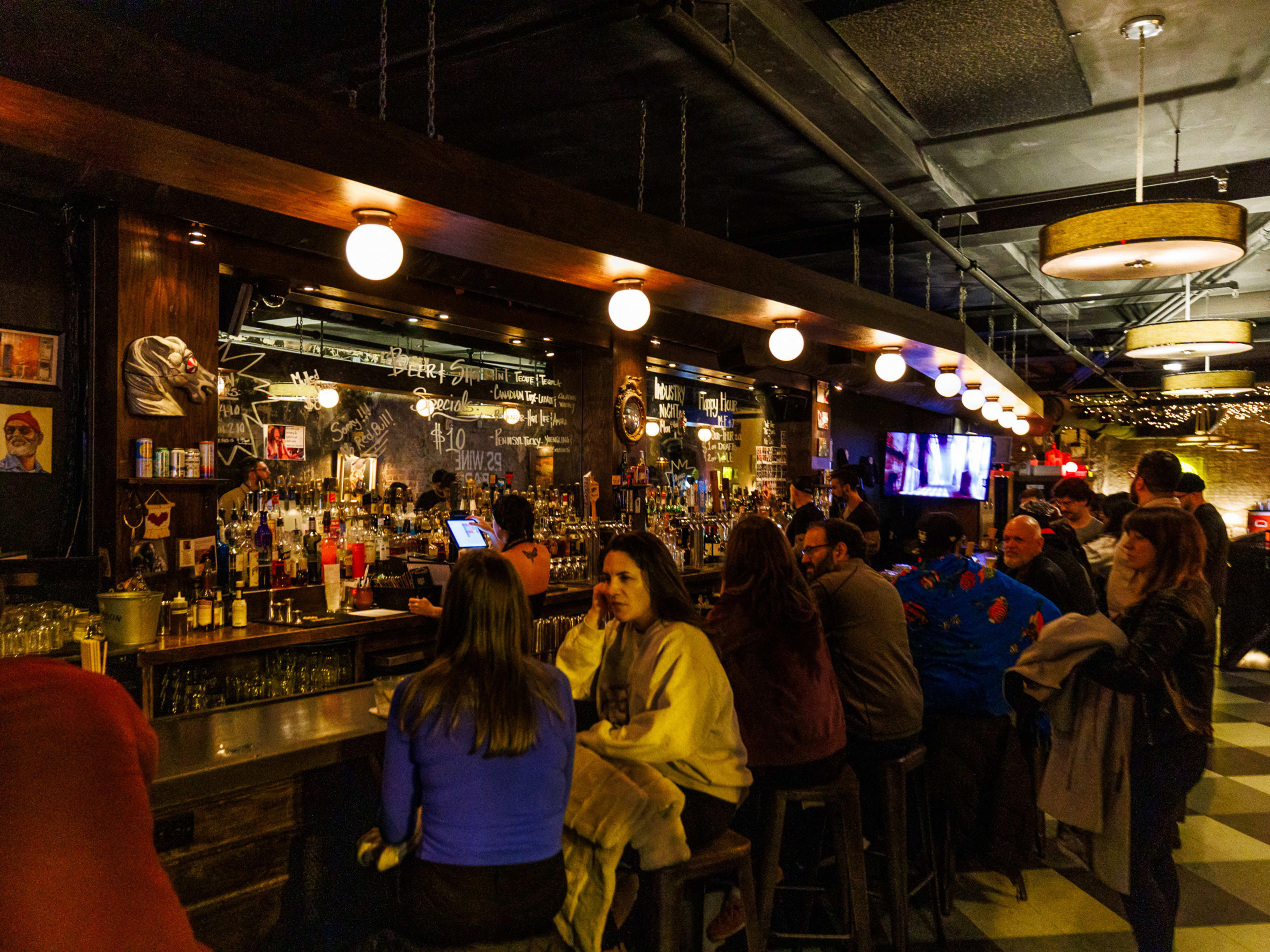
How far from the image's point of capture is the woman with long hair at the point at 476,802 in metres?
1.97

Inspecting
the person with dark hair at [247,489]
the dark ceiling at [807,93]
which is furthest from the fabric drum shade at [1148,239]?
the person with dark hair at [247,489]

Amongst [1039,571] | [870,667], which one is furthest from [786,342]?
[870,667]

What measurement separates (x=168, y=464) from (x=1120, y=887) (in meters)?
4.36

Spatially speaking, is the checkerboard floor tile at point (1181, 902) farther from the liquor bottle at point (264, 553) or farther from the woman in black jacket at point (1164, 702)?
the liquor bottle at point (264, 553)

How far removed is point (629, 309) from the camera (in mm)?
4461

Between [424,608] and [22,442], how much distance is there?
7.28 feet

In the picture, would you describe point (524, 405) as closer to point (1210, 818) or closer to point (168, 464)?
point (168, 464)

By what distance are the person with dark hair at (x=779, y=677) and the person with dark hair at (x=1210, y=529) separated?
3.93 meters

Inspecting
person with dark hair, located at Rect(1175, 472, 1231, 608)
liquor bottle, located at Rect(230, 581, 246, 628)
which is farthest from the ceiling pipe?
liquor bottle, located at Rect(230, 581, 246, 628)

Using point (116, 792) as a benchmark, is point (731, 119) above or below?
above

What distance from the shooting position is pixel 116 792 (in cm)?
148

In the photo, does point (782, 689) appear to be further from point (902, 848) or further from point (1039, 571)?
point (1039, 571)

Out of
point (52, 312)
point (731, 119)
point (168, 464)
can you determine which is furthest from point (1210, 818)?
point (52, 312)

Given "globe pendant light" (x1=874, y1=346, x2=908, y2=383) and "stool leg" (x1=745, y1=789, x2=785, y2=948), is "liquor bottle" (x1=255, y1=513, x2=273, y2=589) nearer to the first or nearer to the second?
"stool leg" (x1=745, y1=789, x2=785, y2=948)
